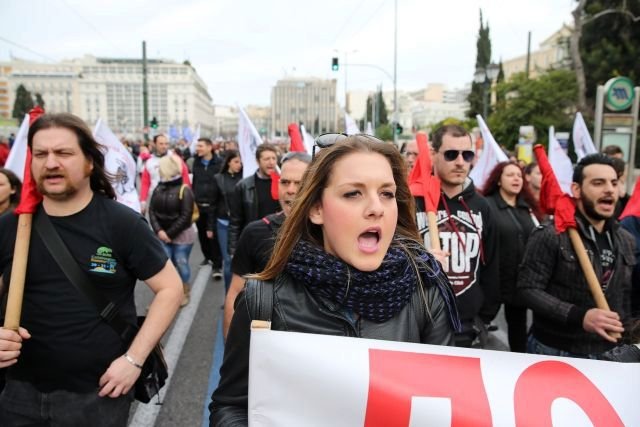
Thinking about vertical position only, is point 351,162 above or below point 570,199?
above

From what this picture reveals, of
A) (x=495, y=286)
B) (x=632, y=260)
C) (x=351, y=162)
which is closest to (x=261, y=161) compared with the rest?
(x=495, y=286)

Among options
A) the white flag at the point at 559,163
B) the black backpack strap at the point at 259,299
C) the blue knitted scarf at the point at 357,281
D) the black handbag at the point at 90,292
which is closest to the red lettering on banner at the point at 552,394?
the blue knitted scarf at the point at 357,281

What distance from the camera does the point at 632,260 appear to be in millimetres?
3143

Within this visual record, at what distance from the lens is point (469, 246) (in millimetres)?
3498

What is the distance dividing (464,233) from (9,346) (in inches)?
98.7

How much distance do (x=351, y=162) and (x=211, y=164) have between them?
25.3 ft

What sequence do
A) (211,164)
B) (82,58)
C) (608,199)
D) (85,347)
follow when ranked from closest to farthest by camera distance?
1. (85,347)
2. (608,199)
3. (211,164)
4. (82,58)

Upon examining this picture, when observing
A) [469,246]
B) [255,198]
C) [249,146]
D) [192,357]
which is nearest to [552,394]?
[469,246]

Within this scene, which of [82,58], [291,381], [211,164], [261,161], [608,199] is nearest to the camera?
[291,381]

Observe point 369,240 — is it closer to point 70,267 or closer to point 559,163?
point 70,267

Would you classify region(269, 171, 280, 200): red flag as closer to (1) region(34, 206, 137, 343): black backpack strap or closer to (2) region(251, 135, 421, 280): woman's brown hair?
(1) region(34, 206, 137, 343): black backpack strap

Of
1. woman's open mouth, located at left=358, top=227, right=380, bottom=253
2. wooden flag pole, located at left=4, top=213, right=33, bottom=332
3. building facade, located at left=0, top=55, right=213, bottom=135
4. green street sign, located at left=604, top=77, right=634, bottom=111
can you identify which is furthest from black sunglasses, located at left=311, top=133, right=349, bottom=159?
building facade, located at left=0, top=55, right=213, bottom=135

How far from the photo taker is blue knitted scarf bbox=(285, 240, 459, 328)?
1.65 metres

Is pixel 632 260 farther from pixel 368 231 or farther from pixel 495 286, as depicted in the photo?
pixel 368 231
